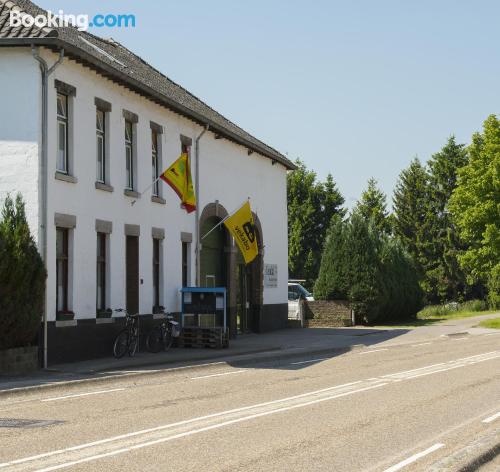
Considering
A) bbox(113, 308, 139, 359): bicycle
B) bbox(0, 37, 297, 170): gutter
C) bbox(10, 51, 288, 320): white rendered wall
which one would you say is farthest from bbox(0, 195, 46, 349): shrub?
bbox(113, 308, 139, 359): bicycle

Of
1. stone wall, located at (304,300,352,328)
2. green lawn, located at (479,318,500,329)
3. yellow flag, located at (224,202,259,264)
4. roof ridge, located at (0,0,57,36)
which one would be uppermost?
roof ridge, located at (0,0,57,36)

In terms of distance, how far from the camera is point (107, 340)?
24766mm

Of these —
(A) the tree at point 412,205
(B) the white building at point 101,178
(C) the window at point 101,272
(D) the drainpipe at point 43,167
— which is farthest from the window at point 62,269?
(A) the tree at point 412,205

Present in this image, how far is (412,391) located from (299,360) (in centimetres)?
860

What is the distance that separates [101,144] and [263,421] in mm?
14971

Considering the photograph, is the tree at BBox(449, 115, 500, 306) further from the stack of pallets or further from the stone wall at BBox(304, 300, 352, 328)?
the stack of pallets

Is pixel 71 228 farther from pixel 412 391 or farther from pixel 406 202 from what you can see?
pixel 406 202

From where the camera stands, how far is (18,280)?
1977cm

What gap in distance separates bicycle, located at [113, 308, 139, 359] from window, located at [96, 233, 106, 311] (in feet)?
1.55

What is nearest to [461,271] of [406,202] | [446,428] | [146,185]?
[406,202]

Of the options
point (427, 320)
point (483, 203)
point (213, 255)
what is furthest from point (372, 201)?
point (213, 255)

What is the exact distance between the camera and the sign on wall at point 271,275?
131ft

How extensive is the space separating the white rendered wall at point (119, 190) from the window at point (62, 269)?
21 centimetres

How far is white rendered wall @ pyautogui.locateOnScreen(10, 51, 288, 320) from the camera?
75.9 feet
